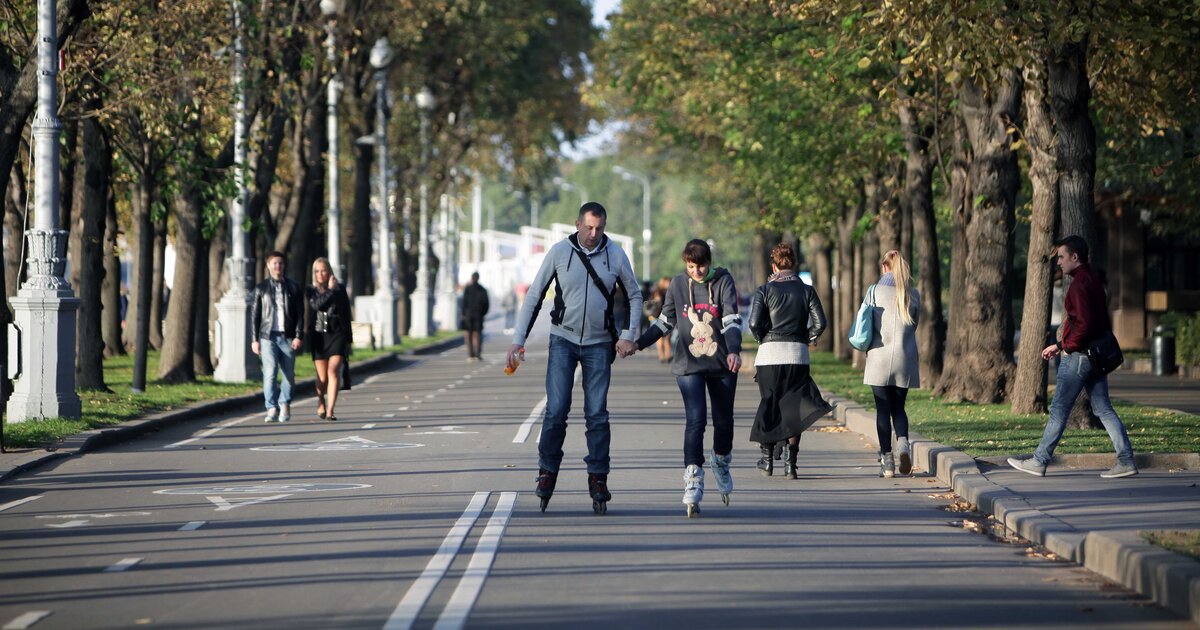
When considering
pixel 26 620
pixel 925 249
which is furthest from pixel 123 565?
pixel 925 249

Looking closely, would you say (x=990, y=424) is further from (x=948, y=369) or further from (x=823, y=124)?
(x=823, y=124)

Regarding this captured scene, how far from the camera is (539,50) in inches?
1896

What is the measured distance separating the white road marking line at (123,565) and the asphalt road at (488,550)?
3 centimetres

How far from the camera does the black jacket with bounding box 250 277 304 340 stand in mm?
19641

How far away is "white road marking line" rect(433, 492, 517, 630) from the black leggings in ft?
11.4

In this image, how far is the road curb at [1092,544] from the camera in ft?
26.4

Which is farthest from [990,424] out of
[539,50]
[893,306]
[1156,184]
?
[539,50]

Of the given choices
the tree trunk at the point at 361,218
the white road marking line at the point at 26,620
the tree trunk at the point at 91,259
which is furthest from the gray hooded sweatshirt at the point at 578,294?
the tree trunk at the point at 361,218

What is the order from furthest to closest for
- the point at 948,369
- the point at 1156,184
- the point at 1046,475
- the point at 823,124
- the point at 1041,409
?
1. the point at 1156,184
2. the point at 823,124
3. the point at 948,369
4. the point at 1041,409
5. the point at 1046,475

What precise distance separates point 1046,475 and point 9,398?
10.5 m

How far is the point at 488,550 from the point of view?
965cm

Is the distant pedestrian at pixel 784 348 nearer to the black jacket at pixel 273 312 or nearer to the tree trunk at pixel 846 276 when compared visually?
the black jacket at pixel 273 312

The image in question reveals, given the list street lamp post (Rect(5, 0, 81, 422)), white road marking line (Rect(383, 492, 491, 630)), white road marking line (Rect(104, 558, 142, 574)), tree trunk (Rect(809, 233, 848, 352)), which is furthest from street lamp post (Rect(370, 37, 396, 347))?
white road marking line (Rect(104, 558, 142, 574))

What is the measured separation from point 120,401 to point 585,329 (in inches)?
453
